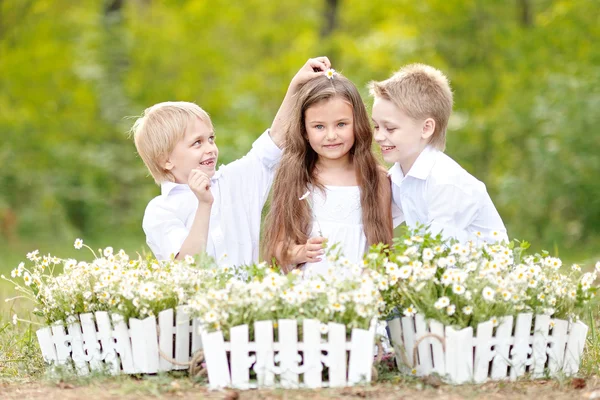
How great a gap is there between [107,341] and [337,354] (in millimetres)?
1109

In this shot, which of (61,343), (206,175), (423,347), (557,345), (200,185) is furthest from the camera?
(206,175)

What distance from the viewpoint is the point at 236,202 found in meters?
4.39

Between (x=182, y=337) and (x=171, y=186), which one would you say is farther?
(x=171, y=186)

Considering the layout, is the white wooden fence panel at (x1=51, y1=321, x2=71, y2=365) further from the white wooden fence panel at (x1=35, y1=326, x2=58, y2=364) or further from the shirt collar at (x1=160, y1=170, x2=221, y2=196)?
the shirt collar at (x1=160, y1=170, x2=221, y2=196)

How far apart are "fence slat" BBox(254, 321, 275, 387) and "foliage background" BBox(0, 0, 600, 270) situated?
23.3ft

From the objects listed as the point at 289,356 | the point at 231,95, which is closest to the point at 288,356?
the point at 289,356

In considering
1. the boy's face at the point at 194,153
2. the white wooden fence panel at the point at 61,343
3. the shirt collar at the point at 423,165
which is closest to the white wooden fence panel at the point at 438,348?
the shirt collar at the point at 423,165

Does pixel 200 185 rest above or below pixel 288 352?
above

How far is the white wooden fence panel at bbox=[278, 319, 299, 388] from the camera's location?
3172 millimetres

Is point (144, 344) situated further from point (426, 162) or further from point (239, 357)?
point (426, 162)

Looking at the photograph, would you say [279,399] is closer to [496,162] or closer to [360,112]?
[360,112]

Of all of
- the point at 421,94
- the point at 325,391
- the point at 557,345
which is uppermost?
the point at 421,94

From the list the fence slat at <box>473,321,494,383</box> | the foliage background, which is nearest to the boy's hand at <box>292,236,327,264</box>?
the fence slat at <box>473,321,494,383</box>

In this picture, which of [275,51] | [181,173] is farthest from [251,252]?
[275,51]
